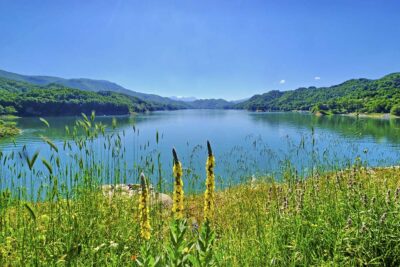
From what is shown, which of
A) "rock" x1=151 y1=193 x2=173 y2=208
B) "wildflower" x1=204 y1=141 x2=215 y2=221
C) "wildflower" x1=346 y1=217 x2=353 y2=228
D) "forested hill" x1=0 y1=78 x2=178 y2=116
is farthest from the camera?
"forested hill" x1=0 y1=78 x2=178 y2=116

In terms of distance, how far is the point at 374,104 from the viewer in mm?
110438

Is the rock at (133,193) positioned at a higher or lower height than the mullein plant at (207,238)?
lower

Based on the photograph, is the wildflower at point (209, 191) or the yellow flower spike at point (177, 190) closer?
the yellow flower spike at point (177, 190)

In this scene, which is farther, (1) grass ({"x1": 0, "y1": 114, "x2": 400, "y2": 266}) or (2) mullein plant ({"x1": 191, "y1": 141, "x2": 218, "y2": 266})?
(1) grass ({"x1": 0, "y1": 114, "x2": 400, "y2": 266})

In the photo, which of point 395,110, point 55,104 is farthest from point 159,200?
point 55,104

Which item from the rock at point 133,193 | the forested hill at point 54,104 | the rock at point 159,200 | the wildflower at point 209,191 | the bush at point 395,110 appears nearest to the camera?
the wildflower at point 209,191

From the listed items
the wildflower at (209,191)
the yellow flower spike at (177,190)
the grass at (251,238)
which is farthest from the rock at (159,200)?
the yellow flower spike at (177,190)

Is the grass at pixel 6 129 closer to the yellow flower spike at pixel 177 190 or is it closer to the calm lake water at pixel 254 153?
the calm lake water at pixel 254 153

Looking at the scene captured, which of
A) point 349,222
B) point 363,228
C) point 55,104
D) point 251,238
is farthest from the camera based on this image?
point 55,104

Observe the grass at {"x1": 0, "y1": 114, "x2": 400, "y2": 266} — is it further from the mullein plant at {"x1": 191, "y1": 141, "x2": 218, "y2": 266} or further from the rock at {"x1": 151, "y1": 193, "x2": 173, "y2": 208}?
the mullein plant at {"x1": 191, "y1": 141, "x2": 218, "y2": 266}

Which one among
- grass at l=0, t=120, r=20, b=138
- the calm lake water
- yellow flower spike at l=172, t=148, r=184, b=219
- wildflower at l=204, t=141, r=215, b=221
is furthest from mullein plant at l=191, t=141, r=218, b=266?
grass at l=0, t=120, r=20, b=138

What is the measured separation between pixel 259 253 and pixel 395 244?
5.69 ft

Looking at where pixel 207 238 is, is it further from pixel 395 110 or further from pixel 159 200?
pixel 395 110

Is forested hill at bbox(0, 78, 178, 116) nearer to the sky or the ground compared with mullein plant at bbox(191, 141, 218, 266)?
nearer to the sky
